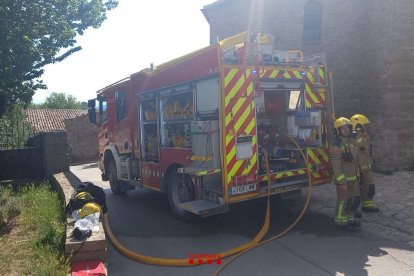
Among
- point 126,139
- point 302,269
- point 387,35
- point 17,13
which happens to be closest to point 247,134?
point 302,269

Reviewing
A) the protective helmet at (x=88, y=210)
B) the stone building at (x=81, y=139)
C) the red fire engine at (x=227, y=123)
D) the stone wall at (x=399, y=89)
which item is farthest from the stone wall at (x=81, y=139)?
the protective helmet at (x=88, y=210)

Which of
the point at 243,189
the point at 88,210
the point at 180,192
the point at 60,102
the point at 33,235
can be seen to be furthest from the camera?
the point at 60,102

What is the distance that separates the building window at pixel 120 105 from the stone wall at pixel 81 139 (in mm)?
18180

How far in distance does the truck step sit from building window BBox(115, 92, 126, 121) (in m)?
3.50

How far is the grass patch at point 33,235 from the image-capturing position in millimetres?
4371

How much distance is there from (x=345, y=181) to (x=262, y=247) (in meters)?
1.58

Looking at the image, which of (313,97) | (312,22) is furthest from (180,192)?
(312,22)

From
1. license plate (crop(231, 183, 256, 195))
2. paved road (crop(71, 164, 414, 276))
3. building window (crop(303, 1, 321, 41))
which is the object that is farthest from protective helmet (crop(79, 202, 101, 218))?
building window (crop(303, 1, 321, 41))

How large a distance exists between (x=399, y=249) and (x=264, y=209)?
267cm

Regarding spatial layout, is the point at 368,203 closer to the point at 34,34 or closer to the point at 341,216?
the point at 341,216

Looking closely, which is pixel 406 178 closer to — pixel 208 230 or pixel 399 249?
pixel 399 249

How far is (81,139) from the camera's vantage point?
2616 cm

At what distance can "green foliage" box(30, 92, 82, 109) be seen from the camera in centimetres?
6150

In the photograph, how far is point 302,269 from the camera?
14.1ft
